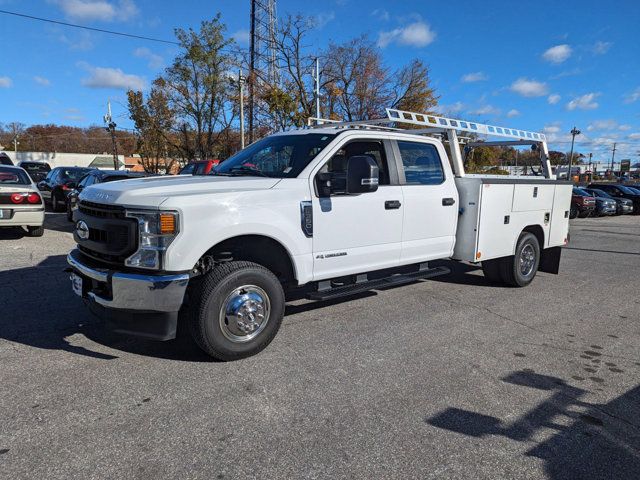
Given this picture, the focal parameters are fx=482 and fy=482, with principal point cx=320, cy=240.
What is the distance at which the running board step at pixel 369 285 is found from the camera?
4770 mm

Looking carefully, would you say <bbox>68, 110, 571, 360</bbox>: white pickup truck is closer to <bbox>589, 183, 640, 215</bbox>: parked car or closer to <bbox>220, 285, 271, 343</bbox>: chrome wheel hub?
<bbox>220, 285, 271, 343</bbox>: chrome wheel hub

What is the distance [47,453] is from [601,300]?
6784mm

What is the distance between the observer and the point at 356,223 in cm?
493

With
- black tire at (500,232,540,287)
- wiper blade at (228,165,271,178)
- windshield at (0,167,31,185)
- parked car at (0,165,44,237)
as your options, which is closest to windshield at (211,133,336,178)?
wiper blade at (228,165,271,178)

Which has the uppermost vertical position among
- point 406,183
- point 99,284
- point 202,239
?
point 406,183

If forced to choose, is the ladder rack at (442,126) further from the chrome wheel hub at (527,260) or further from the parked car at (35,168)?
the parked car at (35,168)

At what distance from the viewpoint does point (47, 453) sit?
2791 mm

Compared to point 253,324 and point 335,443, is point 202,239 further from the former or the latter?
point 335,443

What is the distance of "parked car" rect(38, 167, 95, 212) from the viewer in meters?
15.9

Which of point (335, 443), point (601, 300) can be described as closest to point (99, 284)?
point (335, 443)

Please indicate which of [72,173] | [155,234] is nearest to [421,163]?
[155,234]

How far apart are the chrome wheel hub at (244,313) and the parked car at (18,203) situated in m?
7.85

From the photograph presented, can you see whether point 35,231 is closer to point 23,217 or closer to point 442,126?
point 23,217

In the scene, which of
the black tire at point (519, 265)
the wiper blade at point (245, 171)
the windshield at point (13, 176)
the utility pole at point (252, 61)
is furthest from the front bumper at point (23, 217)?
the utility pole at point (252, 61)
